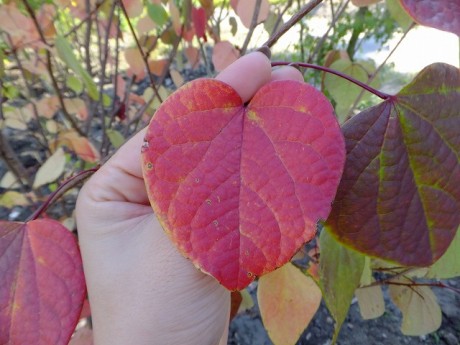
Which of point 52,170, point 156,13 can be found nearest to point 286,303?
point 52,170

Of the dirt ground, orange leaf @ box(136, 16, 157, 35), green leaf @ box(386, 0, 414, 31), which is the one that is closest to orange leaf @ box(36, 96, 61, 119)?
orange leaf @ box(136, 16, 157, 35)

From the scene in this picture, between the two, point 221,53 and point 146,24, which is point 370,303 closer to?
point 221,53

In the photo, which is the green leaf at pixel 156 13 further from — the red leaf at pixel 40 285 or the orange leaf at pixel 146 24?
the red leaf at pixel 40 285

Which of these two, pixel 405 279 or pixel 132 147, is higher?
pixel 132 147

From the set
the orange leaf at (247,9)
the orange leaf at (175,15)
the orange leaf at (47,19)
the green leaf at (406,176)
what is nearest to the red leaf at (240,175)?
the green leaf at (406,176)

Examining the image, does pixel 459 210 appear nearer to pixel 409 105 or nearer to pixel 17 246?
pixel 409 105

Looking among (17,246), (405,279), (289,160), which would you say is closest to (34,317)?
(17,246)
